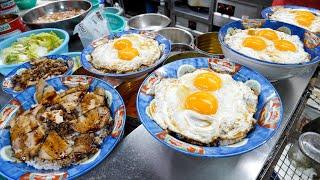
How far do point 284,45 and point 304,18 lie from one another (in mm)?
715

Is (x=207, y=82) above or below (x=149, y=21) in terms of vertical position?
above

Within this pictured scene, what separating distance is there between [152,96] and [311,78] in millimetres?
1260

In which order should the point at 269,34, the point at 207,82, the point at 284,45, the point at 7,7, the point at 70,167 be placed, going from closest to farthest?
the point at 70,167 → the point at 207,82 → the point at 284,45 → the point at 269,34 → the point at 7,7

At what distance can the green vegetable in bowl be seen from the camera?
2.06 m

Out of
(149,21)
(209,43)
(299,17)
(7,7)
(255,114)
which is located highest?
(7,7)

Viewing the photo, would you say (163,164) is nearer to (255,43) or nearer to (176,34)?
(255,43)

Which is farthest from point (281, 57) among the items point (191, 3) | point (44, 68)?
point (191, 3)

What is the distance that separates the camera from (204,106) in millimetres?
1281

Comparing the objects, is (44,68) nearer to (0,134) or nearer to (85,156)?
(0,134)

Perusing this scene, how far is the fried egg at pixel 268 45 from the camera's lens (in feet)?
5.24

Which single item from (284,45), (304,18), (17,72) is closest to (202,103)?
(284,45)

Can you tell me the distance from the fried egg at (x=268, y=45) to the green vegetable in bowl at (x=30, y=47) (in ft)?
5.27

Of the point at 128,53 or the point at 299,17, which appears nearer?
the point at 128,53

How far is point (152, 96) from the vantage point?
133 centimetres
